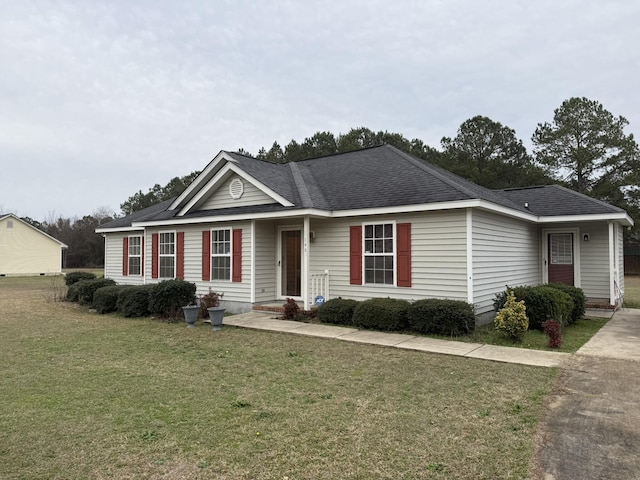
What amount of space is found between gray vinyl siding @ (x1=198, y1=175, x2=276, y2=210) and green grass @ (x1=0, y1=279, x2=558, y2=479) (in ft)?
17.2

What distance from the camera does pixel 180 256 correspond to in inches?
528

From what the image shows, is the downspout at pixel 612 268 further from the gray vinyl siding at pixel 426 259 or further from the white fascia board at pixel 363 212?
the gray vinyl siding at pixel 426 259

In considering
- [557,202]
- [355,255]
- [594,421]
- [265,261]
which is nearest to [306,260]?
[355,255]

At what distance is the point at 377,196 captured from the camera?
10727 millimetres

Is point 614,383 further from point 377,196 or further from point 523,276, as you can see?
point 523,276

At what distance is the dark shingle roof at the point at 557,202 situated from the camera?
1243cm

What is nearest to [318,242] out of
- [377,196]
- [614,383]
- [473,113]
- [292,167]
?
[377,196]

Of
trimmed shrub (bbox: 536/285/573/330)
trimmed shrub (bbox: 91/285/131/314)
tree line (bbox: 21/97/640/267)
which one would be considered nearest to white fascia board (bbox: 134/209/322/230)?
trimmed shrub (bbox: 91/285/131/314)

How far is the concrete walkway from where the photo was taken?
6.73 meters

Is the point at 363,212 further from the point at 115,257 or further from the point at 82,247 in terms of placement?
the point at 82,247

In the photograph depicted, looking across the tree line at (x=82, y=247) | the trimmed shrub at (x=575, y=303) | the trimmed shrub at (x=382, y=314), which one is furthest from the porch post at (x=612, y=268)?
the tree line at (x=82, y=247)

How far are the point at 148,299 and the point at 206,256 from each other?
200cm

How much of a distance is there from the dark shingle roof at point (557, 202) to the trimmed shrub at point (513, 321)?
6007 millimetres

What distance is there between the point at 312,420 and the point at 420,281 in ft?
20.0
